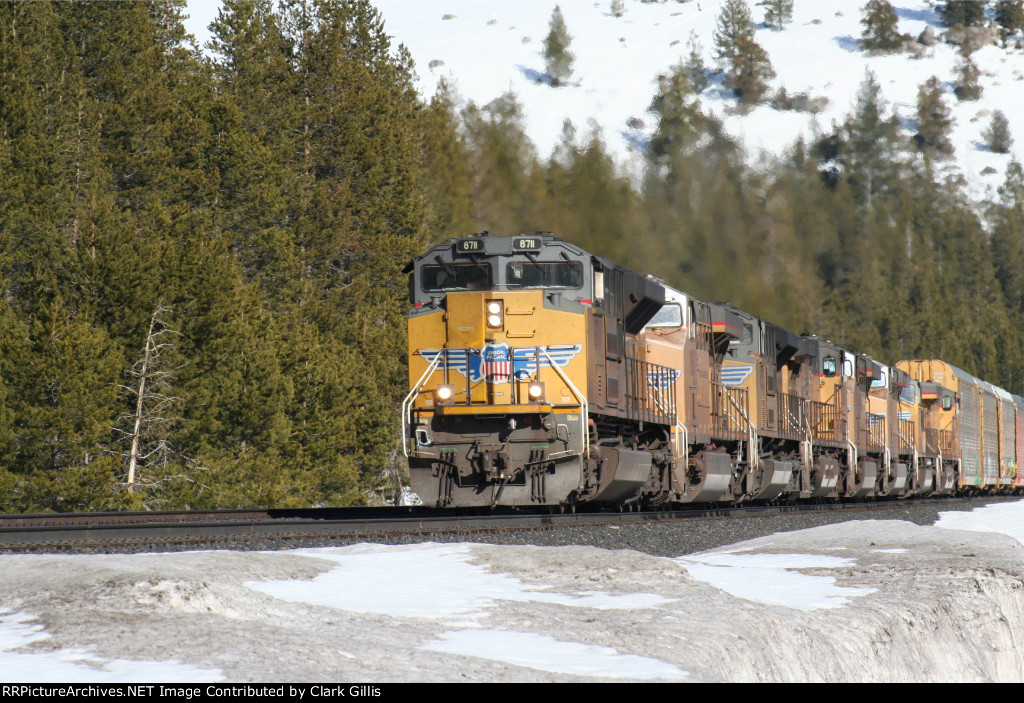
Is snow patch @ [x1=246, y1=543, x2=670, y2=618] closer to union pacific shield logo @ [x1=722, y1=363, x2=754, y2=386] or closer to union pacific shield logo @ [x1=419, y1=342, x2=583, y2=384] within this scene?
union pacific shield logo @ [x1=419, y1=342, x2=583, y2=384]

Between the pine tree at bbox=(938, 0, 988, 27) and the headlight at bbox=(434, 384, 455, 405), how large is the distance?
179982 millimetres

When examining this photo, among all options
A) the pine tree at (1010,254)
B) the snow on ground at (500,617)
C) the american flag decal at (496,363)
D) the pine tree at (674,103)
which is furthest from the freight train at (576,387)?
the pine tree at (1010,254)

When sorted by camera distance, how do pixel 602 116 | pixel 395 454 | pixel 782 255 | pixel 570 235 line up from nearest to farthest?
pixel 395 454 → pixel 570 235 → pixel 782 255 → pixel 602 116

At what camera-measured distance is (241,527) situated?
1417 centimetres

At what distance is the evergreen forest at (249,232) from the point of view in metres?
26.4

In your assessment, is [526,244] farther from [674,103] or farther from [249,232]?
[674,103]

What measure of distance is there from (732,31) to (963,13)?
40.9 meters

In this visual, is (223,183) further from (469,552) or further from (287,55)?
(469,552)

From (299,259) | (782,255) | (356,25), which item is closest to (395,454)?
(299,259)

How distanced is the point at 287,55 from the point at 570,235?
1742cm

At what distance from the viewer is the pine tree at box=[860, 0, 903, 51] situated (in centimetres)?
17950

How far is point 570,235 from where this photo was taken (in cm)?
5672

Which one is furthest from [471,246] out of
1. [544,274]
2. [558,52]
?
[558,52]

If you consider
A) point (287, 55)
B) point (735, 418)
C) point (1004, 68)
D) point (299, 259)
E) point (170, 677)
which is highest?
point (1004, 68)
